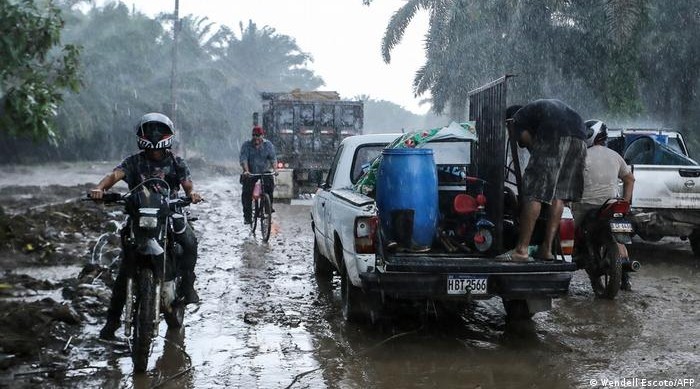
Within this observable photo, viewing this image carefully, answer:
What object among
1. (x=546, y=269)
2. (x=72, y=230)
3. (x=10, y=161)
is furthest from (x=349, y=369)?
(x=10, y=161)

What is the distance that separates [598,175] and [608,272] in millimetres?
1094

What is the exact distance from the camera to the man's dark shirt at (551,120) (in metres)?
6.34

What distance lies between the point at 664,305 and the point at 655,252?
14.2ft

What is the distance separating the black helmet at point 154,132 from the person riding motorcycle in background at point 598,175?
180 inches

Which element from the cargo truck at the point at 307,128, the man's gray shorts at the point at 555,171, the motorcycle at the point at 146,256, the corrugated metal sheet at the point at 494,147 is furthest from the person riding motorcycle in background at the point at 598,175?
the cargo truck at the point at 307,128

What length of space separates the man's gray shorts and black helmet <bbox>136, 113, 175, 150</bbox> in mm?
3069

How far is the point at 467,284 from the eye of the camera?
566 cm

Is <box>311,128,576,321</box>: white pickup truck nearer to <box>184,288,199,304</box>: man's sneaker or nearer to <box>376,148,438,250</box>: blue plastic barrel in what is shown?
<box>376,148,438,250</box>: blue plastic barrel

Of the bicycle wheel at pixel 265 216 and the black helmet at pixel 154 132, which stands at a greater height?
the black helmet at pixel 154 132

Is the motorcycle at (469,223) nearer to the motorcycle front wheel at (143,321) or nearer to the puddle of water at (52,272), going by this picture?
the motorcycle front wheel at (143,321)

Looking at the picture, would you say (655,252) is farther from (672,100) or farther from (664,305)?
(672,100)

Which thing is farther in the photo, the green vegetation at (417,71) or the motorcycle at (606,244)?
the green vegetation at (417,71)

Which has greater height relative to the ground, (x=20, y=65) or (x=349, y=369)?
(x=20, y=65)

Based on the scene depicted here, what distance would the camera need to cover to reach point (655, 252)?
11430 mm
